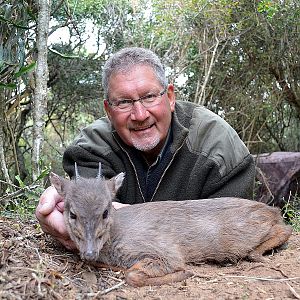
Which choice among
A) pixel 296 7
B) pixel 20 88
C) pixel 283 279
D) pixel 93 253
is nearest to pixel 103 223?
pixel 93 253

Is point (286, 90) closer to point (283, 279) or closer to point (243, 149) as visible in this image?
point (243, 149)

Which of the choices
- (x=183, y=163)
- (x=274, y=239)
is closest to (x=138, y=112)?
(x=183, y=163)

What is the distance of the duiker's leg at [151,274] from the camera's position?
394cm

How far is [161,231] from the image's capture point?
176 inches

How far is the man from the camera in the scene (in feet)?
17.9

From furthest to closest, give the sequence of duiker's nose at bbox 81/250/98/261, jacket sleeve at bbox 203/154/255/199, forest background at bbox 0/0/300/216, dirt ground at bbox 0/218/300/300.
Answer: forest background at bbox 0/0/300/216, jacket sleeve at bbox 203/154/255/199, duiker's nose at bbox 81/250/98/261, dirt ground at bbox 0/218/300/300

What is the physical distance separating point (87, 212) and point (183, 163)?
1.98 metres

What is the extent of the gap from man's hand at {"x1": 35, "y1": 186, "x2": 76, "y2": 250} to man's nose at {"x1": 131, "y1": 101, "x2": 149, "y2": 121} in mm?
1262

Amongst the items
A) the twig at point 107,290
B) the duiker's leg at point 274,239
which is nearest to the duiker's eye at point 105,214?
the twig at point 107,290

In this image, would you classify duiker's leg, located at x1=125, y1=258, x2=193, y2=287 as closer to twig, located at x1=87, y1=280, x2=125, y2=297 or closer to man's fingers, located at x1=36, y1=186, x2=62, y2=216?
twig, located at x1=87, y1=280, x2=125, y2=297

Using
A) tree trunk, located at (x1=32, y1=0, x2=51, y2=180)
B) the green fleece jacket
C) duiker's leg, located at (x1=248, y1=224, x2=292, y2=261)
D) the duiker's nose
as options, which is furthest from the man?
the duiker's nose

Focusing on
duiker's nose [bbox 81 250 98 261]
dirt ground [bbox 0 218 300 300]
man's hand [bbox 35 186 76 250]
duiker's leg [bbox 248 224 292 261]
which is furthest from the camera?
duiker's leg [bbox 248 224 292 261]

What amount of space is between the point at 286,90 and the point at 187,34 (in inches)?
111

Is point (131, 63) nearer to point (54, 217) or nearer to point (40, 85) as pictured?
point (54, 217)
